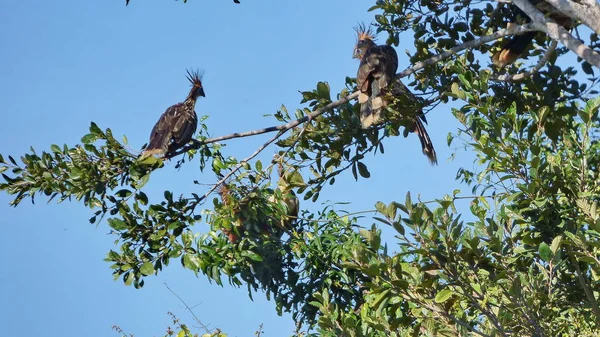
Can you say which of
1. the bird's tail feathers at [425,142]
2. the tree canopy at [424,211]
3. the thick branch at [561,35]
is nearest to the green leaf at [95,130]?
the tree canopy at [424,211]

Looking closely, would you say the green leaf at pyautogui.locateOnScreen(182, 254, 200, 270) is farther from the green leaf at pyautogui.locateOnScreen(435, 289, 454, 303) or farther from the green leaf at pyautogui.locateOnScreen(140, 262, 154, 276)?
the green leaf at pyautogui.locateOnScreen(435, 289, 454, 303)

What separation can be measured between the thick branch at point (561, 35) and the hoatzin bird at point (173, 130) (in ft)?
9.62

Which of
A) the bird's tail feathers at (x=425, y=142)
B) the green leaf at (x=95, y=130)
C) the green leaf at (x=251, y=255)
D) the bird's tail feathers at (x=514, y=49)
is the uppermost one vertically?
the bird's tail feathers at (x=514, y=49)

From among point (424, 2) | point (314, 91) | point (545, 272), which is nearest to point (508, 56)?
point (424, 2)

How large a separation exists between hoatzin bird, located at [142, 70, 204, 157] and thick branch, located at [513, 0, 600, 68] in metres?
2.93

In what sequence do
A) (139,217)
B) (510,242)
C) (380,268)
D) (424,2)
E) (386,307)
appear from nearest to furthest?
(380,268) → (386,307) → (510,242) → (139,217) → (424,2)

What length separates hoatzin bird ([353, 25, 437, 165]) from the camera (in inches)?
221

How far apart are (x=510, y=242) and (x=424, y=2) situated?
2.50 metres

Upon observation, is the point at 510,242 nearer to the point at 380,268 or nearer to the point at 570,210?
the point at 570,210

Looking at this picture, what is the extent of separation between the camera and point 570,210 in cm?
422

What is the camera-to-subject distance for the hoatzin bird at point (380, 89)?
18.4 ft

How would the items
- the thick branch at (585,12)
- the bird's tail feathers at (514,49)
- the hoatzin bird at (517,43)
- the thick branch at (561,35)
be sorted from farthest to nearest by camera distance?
the bird's tail feathers at (514,49) → the hoatzin bird at (517,43) → the thick branch at (561,35) → the thick branch at (585,12)

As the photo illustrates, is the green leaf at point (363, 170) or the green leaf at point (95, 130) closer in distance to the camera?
the green leaf at point (95, 130)

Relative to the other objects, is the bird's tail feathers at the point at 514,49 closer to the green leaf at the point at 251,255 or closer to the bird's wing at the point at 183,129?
the green leaf at the point at 251,255
